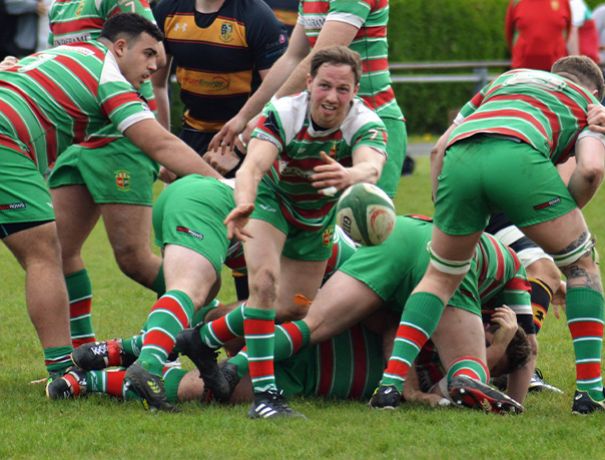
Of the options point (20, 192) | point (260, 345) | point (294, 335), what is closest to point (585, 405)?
point (294, 335)

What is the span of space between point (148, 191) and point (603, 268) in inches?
165

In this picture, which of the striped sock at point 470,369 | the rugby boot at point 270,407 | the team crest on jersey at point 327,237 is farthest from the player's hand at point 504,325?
the rugby boot at point 270,407

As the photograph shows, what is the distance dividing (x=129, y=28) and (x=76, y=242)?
1.25 metres

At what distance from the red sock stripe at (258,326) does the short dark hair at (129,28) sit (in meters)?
1.73

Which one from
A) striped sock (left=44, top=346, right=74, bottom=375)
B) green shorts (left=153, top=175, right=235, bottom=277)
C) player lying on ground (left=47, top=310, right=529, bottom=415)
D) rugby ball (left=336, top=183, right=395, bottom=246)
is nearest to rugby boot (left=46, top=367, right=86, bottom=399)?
player lying on ground (left=47, top=310, right=529, bottom=415)

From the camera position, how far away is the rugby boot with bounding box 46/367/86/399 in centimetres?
611

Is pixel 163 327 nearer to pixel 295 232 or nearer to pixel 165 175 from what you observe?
pixel 295 232

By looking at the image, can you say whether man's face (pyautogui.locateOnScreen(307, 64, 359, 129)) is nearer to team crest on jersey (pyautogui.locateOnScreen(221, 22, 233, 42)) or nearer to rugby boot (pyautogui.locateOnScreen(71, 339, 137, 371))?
rugby boot (pyautogui.locateOnScreen(71, 339, 137, 371))

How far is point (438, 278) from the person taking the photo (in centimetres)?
590

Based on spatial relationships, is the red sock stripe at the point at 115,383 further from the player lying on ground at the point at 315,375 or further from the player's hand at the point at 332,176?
the player's hand at the point at 332,176

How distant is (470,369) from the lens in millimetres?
5797

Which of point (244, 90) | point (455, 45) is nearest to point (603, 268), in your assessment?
point (244, 90)

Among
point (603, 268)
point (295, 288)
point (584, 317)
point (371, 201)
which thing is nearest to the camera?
point (371, 201)

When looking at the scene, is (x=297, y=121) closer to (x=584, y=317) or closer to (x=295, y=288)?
(x=295, y=288)
